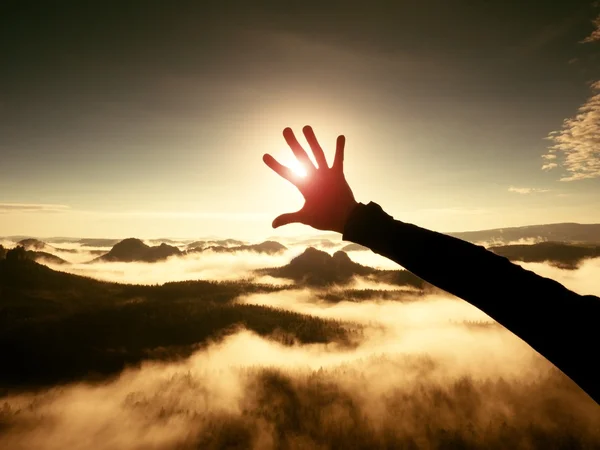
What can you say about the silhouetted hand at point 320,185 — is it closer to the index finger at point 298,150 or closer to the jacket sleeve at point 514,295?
the index finger at point 298,150

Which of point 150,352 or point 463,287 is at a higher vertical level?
point 463,287

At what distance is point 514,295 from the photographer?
2.42m

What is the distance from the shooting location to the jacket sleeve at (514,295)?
87.5 inches

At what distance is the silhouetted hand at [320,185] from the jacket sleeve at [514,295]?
600 millimetres

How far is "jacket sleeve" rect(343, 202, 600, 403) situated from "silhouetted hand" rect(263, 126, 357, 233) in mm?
600

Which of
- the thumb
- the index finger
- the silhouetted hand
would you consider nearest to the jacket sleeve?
the silhouetted hand

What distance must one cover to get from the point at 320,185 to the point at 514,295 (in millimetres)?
2071

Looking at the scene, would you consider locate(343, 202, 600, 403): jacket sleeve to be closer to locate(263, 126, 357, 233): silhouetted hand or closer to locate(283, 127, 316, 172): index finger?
locate(263, 126, 357, 233): silhouetted hand

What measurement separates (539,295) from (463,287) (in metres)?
0.50

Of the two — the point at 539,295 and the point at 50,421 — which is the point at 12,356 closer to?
the point at 50,421

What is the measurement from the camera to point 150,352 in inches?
7146

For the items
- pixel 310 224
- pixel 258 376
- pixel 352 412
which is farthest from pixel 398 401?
pixel 310 224

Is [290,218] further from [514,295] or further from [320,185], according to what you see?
[514,295]

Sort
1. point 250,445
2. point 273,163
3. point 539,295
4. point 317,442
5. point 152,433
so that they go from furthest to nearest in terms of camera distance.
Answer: point 317,442 → point 152,433 → point 250,445 → point 273,163 → point 539,295
